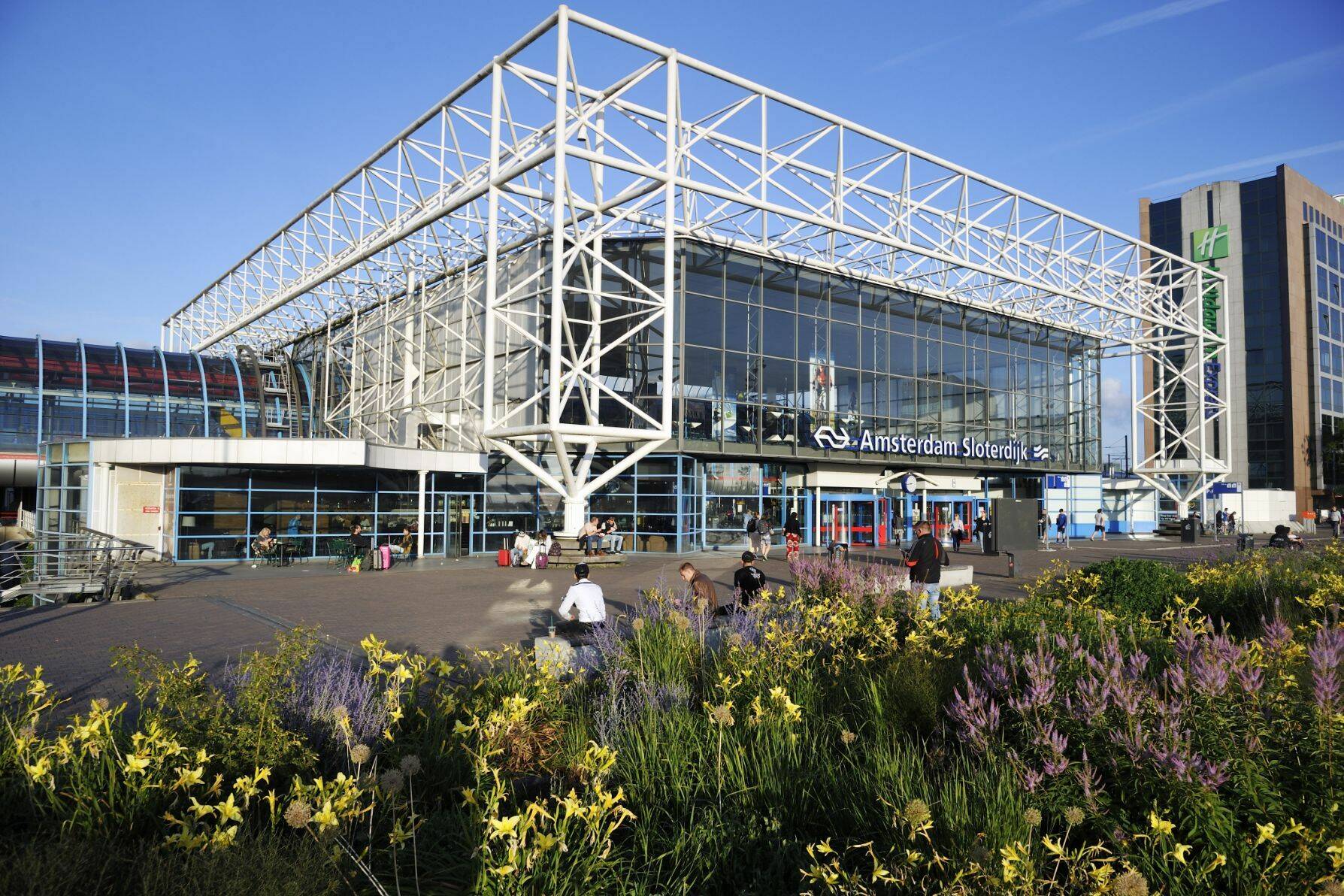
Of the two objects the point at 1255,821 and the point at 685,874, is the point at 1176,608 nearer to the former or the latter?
the point at 1255,821

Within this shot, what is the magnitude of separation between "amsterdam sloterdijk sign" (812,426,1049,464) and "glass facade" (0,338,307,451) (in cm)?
2227

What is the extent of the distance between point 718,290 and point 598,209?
22.5 ft

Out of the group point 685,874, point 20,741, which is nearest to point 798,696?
point 685,874

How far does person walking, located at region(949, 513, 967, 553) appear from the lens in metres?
33.4

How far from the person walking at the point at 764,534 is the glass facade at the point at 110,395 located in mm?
19130

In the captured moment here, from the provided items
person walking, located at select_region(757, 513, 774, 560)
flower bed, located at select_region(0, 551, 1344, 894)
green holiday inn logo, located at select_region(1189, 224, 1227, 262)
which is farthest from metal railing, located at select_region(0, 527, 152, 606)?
green holiday inn logo, located at select_region(1189, 224, 1227, 262)

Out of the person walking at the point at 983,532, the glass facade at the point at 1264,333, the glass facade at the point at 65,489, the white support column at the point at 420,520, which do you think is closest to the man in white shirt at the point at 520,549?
the white support column at the point at 420,520

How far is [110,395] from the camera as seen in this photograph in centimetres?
3347

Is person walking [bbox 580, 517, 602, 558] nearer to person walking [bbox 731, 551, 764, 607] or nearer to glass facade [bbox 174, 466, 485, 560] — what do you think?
glass facade [bbox 174, 466, 485, 560]

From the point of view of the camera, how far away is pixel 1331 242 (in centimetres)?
7644

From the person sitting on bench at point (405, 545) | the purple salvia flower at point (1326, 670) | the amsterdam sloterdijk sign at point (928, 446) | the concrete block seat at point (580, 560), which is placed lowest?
the concrete block seat at point (580, 560)

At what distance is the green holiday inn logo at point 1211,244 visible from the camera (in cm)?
5291

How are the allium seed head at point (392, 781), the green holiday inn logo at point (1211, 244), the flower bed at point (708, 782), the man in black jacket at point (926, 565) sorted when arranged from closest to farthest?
the flower bed at point (708, 782), the allium seed head at point (392, 781), the man in black jacket at point (926, 565), the green holiday inn logo at point (1211, 244)

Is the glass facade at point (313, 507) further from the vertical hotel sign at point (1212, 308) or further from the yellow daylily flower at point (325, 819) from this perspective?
the vertical hotel sign at point (1212, 308)
